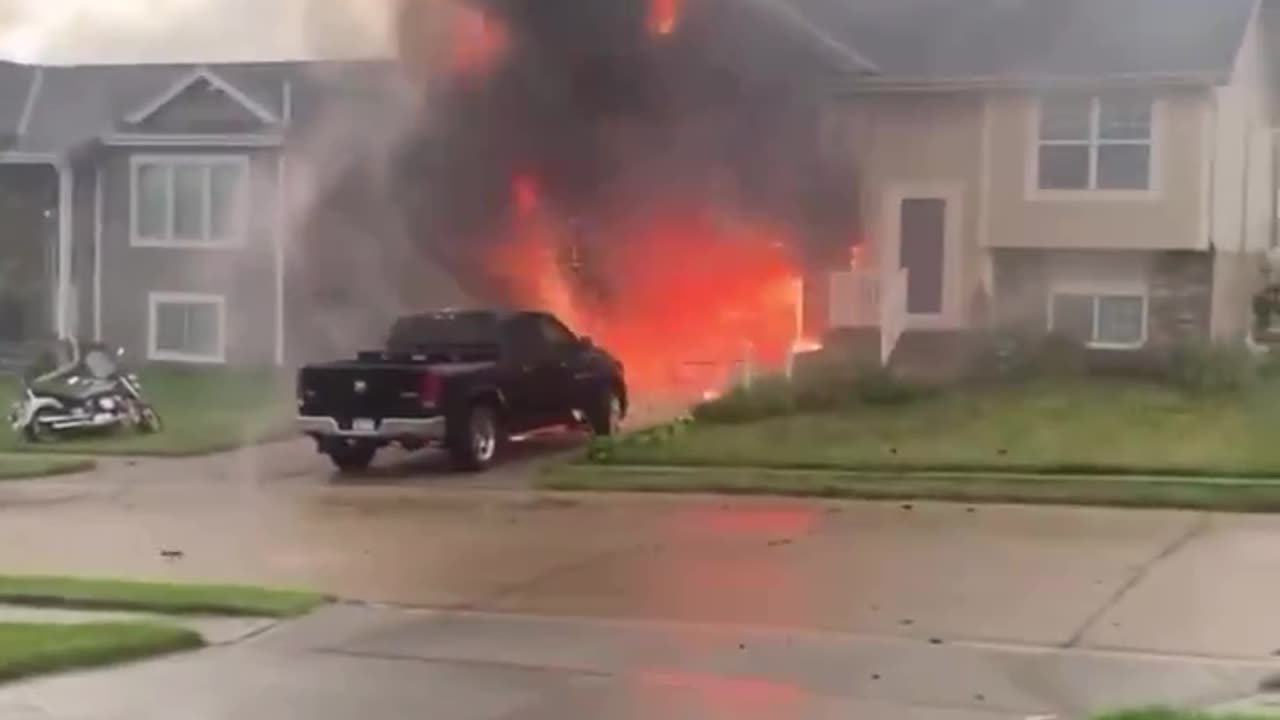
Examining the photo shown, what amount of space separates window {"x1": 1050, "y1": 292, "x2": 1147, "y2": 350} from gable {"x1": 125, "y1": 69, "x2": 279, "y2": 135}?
10.3m

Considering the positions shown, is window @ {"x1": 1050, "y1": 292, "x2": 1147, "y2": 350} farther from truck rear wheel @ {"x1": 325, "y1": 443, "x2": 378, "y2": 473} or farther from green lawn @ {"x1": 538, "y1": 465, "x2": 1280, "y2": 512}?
truck rear wheel @ {"x1": 325, "y1": 443, "x2": 378, "y2": 473}

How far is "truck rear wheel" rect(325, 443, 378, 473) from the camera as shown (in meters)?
16.2

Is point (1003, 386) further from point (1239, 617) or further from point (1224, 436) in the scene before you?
point (1239, 617)

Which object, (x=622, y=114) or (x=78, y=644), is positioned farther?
(x=622, y=114)

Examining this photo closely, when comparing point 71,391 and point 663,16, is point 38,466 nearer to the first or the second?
point 71,391

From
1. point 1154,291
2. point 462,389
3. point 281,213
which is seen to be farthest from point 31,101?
point 1154,291

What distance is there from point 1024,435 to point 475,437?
4.31 meters

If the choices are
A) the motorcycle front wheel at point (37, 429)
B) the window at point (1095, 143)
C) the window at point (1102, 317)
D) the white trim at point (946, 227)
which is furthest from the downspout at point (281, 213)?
the window at point (1102, 317)

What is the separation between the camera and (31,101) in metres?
24.7

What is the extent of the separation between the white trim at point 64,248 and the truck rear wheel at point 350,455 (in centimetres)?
Answer: 688

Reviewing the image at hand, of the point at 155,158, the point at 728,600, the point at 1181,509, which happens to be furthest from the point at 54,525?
the point at 155,158

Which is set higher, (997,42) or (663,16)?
(663,16)

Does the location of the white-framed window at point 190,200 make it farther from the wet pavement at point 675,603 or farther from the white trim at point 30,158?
the wet pavement at point 675,603

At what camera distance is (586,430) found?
17625mm
